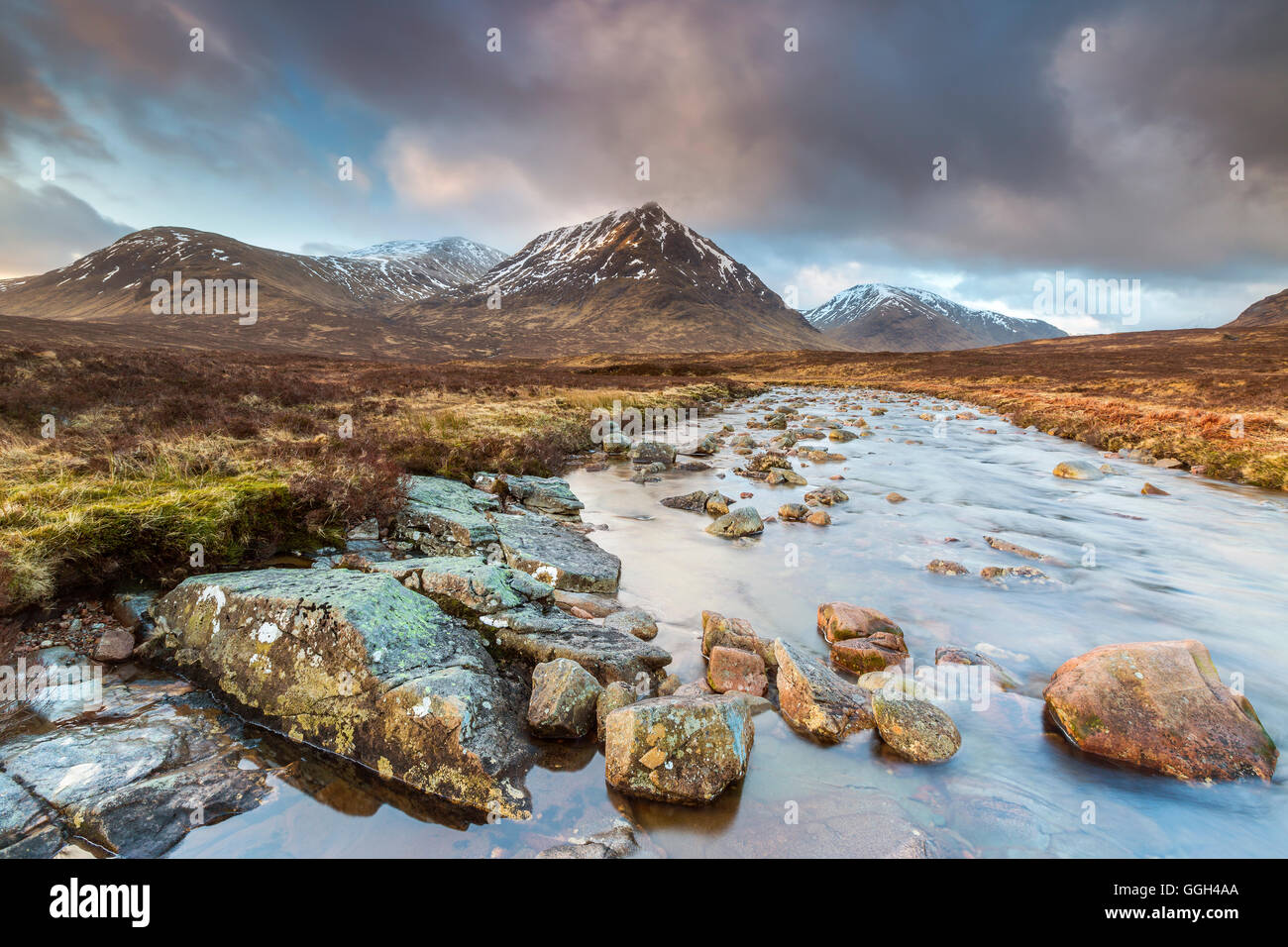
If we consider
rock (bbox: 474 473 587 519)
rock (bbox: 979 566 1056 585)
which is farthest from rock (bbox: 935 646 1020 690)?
rock (bbox: 474 473 587 519)

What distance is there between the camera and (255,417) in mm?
13875

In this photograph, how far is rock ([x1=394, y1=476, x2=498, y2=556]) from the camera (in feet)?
27.0

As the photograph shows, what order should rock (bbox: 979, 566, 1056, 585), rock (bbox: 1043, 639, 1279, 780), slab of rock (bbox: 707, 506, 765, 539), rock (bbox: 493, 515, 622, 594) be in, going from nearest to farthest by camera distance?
rock (bbox: 1043, 639, 1279, 780) < rock (bbox: 493, 515, 622, 594) < rock (bbox: 979, 566, 1056, 585) < slab of rock (bbox: 707, 506, 765, 539)

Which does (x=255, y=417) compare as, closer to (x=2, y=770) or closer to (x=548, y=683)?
(x=2, y=770)

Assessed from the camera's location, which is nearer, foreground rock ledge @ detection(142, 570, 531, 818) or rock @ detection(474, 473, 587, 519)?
foreground rock ledge @ detection(142, 570, 531, 818)

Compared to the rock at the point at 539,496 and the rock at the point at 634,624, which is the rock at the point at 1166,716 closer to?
the rock at the point at 634,624

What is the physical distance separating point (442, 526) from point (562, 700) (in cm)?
471

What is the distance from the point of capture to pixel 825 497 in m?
13.8

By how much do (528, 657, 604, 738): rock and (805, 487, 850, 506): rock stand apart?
10.0m

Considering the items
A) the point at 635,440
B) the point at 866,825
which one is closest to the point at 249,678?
the point at 866,825

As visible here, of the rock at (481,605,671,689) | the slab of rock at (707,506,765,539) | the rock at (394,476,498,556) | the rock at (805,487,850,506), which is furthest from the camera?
the rock at (805,487,850,506)

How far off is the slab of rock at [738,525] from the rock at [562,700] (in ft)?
21.1

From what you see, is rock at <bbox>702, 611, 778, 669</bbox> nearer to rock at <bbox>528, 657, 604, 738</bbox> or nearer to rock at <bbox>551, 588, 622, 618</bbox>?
rock at <bbox>551, 588, 622, 618</bbox>

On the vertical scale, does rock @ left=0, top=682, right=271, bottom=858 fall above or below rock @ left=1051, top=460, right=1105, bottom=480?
below
